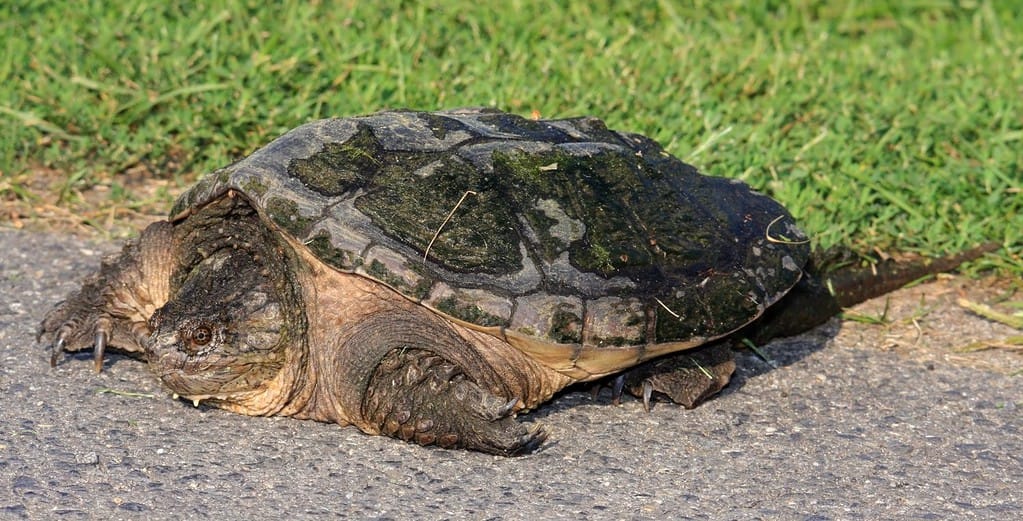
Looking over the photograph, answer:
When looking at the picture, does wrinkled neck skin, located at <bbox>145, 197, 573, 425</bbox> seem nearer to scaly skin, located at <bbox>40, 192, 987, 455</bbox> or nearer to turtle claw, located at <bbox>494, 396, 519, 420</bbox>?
scaly skin, located at <bbox>40, 192, 987, 455</bbox>

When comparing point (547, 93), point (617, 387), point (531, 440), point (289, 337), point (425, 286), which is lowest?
point (547, 93)

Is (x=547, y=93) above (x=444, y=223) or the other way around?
the other way around

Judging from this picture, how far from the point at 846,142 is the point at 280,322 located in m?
2.68

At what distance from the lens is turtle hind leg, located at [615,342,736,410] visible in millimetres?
3434

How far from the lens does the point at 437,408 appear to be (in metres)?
3.11

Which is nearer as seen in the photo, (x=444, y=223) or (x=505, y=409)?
(x=505, y=409)

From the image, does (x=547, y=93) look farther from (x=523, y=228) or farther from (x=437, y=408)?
(x=437, y=408)

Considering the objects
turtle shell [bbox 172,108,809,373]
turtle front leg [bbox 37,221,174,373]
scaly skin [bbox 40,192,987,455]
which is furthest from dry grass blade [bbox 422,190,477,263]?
turtle front leg [bbox 37,221,174,373]

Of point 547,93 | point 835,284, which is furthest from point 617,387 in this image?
point 547,93

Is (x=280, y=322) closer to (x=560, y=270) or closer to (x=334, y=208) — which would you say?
(x=334, y=208)

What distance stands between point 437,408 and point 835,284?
1.55 meters

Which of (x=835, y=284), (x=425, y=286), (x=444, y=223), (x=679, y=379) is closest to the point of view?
(x=425, y=286)

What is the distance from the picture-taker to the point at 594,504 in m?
2.88

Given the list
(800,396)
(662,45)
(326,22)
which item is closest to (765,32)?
(662,45)
